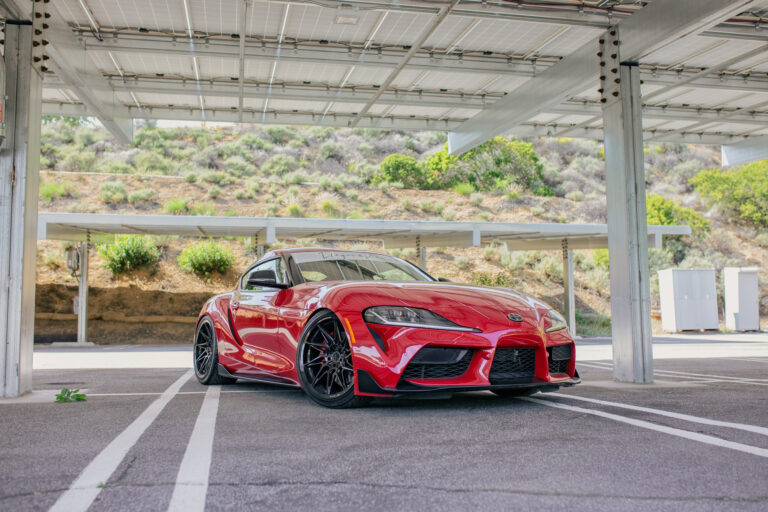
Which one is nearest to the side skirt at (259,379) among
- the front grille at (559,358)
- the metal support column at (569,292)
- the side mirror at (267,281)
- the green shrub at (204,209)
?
the side mirror at (267,281)

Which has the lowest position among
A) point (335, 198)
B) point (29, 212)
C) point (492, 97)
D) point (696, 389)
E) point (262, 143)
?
point (696, 389)

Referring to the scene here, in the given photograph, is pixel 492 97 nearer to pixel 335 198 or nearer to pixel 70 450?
pixel 70 450

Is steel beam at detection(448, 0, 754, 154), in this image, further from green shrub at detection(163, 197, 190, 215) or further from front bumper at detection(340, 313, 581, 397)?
green shrub at detection(163, 197, 190, 215)

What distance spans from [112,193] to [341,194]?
43.4ft

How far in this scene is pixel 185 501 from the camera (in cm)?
268

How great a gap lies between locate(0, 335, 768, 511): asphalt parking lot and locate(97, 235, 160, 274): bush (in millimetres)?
23268

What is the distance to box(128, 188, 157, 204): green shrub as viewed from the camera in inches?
1480

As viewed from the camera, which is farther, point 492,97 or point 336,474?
point 492,97

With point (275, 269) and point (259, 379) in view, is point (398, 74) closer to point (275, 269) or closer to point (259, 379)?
point (275, 269)

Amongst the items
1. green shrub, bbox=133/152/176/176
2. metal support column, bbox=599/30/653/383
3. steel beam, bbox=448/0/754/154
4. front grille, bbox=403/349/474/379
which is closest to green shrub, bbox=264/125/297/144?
green shrub, bbox=133/152/176/176

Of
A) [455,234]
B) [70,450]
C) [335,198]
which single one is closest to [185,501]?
[70,450]

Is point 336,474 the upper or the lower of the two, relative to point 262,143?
lower

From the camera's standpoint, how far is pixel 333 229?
1878 cm

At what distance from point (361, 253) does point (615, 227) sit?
305 cm
